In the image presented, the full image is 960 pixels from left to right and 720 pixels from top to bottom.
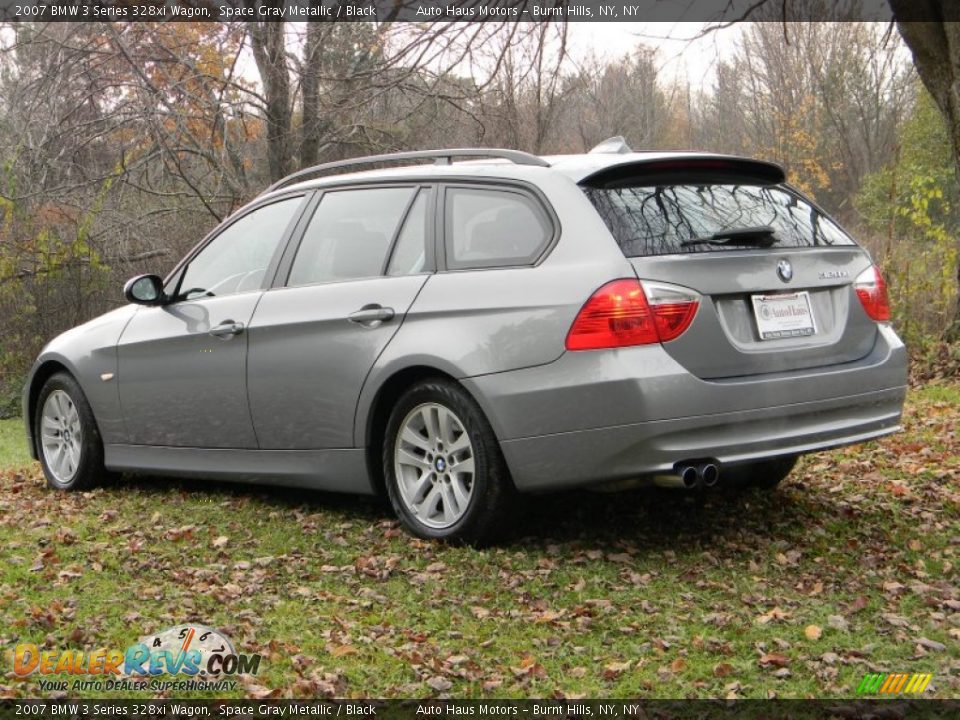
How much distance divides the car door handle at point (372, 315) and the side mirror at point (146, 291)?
1742mm

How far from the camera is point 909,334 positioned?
12.7m

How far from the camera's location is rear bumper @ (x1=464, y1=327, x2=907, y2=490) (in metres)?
4.86

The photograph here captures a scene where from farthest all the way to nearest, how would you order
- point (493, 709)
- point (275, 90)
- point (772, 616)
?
point (275, 90) < point (772, 616) < point (493, 709)

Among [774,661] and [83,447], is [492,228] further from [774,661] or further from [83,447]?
[83,447]

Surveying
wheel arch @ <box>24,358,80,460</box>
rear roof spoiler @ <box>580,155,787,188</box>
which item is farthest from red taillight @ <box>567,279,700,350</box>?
wheel arch @ <box>24,358,80,460</box>

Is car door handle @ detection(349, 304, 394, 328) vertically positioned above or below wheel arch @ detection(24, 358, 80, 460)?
above

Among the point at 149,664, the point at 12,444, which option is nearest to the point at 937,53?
the point at 149,664

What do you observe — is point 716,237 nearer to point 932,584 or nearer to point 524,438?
point 524,438

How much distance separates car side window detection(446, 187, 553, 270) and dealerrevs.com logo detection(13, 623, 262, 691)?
6.75 feet

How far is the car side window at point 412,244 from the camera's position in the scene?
577cm

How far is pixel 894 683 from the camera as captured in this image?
3887 millimetres

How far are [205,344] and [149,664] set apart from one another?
108 inches

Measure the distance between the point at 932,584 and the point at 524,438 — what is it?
1769 mm

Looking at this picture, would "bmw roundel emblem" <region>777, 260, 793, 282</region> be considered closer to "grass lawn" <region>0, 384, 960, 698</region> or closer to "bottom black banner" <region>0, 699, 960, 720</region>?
"grass lawn" <region>0, 384, 960, 698</region>
